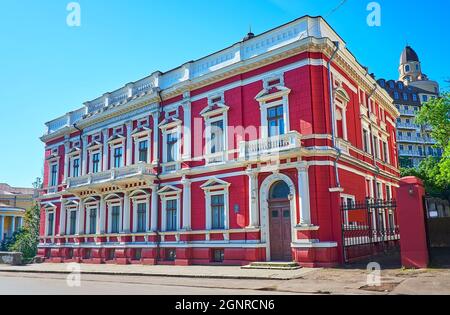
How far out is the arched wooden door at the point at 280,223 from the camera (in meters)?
18.2

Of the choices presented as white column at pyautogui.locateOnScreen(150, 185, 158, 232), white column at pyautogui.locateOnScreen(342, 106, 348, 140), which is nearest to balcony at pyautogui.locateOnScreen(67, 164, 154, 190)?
white column at pyautogui.locateOnScreen(150, 185, 158, 232)

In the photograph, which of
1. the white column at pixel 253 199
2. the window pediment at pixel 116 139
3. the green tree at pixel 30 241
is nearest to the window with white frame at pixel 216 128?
the white column at pixel 253 199

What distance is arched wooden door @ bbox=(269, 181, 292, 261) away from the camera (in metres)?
18.2

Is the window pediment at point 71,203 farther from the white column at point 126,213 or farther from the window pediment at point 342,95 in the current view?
the window pediment at point 342,95

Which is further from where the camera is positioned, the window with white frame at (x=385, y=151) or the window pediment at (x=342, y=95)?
the window with white frame at (x=385, y=151)

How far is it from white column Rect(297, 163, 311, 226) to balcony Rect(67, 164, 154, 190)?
9.42m

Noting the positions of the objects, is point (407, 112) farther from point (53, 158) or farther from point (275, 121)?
point (53, 158)

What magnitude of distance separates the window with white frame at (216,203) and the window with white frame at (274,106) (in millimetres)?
3497

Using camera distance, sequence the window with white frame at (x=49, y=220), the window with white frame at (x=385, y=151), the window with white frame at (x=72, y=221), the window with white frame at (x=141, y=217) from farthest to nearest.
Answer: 1. the window with white frame at (x=49, y=220)
2. the window with white frame at (x=72, y=221)
3. the window with white frame at (x=385, y=151)
4. the window with white frame at (x=141, y=217)

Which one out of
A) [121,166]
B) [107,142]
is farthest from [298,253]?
[107,142]

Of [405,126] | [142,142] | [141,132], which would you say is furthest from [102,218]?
[405,126]

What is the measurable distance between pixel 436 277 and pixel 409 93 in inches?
2835

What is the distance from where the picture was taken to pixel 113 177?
2506 centimetres

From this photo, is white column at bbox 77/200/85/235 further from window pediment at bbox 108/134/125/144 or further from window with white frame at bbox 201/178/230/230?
window with white frame at bbox 201/178/230/230
